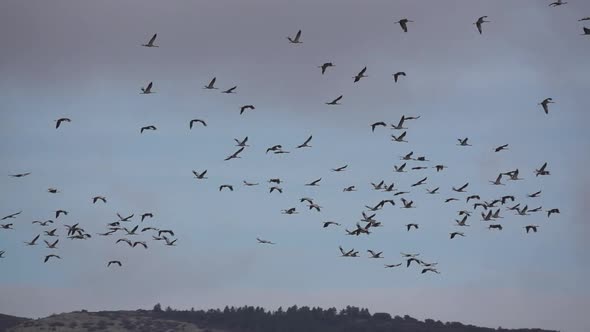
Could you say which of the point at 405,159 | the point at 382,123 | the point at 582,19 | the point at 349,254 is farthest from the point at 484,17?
the point at 349,254

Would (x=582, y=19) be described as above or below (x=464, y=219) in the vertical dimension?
above

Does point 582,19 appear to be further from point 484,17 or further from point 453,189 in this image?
point 453,189

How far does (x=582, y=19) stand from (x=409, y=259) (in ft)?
→ 80.3

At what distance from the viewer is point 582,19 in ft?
248

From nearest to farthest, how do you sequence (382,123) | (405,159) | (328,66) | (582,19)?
Result: 1. (582,19)
2. (328,66)
3. (382,123)
4. (405,159)

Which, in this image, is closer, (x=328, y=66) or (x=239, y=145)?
(x=328, y=66)

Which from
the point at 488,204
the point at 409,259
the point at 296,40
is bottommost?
the point at 409,259

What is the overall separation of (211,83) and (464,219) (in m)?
24.8

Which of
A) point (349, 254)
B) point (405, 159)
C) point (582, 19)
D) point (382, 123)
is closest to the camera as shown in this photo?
point (582, 19)

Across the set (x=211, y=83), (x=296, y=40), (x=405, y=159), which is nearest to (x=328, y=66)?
(x=296, y=40)

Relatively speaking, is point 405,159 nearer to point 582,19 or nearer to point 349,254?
point 349,254

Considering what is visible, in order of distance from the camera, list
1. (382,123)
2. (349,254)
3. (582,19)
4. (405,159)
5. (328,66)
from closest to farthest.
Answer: (582,19), (328,66), (382,123), (405,159), (349,254)

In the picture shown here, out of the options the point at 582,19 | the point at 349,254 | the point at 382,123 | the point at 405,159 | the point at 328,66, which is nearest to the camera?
the point at 582,19

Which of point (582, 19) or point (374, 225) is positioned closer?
point (582, 19)
